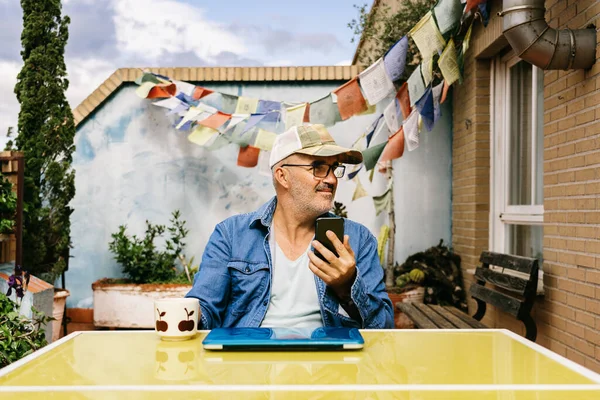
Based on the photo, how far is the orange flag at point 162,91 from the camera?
5758 mm

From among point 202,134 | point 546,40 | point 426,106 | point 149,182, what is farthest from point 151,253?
point 546,40

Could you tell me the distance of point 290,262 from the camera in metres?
2.25

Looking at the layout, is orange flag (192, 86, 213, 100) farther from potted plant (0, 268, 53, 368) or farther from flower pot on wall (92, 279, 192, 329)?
potted plant (0, 268, 53, 368)

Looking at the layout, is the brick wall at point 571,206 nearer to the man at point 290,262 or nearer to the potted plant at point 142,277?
the man at point 290,262

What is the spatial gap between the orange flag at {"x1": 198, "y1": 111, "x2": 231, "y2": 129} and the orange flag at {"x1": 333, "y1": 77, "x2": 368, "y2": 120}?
1.05m

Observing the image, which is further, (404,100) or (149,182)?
(149,182)

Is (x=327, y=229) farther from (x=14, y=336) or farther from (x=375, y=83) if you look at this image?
(x=375, y=83)

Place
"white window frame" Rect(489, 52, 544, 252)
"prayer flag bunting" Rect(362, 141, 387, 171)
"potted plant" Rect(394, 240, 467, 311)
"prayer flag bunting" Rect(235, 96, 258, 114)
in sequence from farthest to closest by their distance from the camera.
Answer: "prayer flag bunting" Rect(235, 96, 258, 114) → "potted plant" Rect(394, 240, 467, 311) → "white window frame" Rect(489, 52, 544, 252) → "prayer flag bunting" Rect(362, 141, 387, 171)

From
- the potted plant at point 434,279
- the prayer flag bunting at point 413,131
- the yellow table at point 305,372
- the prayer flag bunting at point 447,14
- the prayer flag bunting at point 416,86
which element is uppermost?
the prayer flag bunting at point 447,14

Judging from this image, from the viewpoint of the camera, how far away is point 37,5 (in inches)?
207

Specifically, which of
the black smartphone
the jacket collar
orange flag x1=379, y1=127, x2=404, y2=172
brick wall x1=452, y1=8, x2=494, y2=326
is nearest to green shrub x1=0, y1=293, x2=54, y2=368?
the jacket collar

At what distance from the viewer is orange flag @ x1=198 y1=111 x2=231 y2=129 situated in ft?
17.9

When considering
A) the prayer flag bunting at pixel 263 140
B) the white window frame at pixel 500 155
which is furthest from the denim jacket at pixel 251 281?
the prayer flag bunting at pixel 263 140

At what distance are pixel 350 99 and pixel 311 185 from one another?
3.00 m
